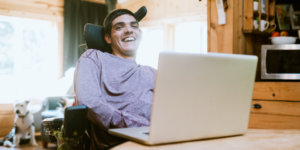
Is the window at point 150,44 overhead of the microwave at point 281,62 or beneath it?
overhead

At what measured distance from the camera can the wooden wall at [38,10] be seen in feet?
16.2

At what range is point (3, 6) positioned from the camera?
4.90 m

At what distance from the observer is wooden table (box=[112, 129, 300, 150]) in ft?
2.64

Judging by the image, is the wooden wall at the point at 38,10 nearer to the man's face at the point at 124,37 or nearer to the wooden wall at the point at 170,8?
the wooden wall at the point at 170,8

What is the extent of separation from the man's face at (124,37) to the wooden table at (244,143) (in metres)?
0.87

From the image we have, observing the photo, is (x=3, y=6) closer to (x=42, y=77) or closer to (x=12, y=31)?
(x=12, y=31)

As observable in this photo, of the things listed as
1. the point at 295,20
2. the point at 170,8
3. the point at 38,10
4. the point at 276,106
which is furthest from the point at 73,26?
the point at 276,106

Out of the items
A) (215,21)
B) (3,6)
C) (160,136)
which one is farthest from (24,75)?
(160,136)

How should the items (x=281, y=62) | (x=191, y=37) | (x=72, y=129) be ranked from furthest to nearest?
(x=191, y=37) < (x=281, y=62) < (x=72, y=129)

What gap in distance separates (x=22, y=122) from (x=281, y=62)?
3.27m

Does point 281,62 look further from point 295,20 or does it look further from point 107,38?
point 107,38

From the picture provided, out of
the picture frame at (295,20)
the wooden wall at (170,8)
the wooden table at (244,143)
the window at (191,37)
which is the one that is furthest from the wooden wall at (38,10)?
the wooden table at (244,143)

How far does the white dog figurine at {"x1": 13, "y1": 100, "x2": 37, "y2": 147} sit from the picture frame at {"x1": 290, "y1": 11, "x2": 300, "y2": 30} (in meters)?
3.34

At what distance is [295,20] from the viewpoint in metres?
2.66
